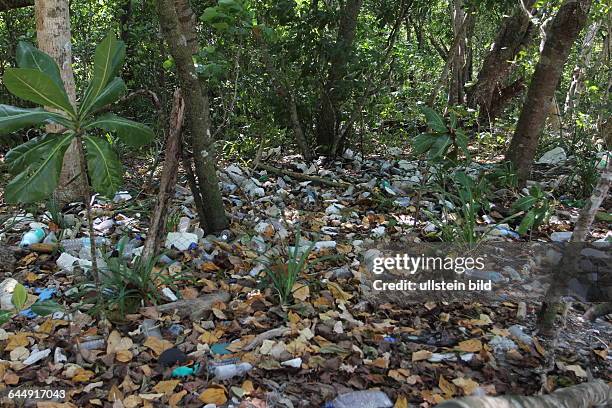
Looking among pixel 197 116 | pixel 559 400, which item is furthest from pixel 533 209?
pixel 197 116

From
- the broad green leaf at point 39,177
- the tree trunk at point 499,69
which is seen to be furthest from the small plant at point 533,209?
the tree trunk at point 499,69

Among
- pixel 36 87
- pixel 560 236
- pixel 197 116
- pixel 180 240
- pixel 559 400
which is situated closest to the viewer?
pixel 559 400

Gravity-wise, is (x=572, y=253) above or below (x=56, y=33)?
below

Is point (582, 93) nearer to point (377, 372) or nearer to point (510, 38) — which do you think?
point (510, 38)

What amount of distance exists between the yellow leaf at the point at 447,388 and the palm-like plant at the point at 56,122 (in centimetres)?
151

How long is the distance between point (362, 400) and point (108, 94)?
5.07 ft

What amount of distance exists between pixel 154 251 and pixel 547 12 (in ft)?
18.4

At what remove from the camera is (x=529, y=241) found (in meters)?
3.64

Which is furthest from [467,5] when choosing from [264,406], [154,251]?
[264,406]

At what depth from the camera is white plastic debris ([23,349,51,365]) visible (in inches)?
86.4

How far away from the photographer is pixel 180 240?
3.22 meters

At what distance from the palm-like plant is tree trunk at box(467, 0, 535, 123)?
6329 mm

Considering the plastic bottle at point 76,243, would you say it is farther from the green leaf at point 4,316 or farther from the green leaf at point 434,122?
the green leaf at point 434,122

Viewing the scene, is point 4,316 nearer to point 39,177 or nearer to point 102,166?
point 39,177
